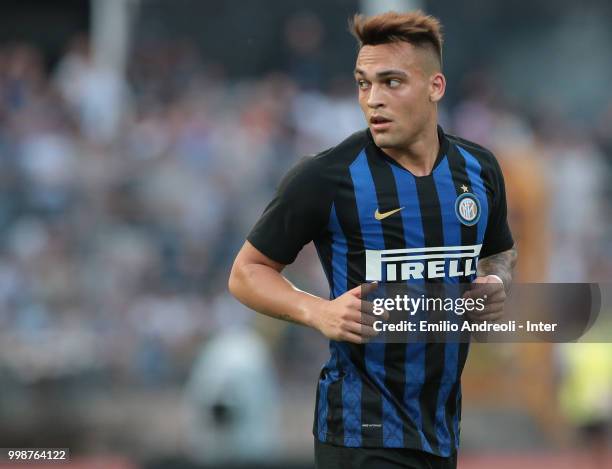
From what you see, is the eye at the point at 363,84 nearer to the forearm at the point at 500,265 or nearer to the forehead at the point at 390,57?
the forehead at the point at 390,57

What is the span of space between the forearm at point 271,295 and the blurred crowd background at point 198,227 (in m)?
4.71

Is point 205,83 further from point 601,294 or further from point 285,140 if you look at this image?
point 601,294

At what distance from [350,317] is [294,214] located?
0.42 meters

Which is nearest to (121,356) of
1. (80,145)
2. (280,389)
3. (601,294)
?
(280,389)

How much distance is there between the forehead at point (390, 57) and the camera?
3.68 m

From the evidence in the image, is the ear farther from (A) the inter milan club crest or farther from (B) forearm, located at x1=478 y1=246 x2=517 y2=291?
(B) forearm, located at x1=478 y1=246 x2=517 y2=291

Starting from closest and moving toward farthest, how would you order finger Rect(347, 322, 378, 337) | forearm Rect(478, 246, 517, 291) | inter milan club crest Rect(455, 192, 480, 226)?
finger Rect(347, 322, 378, 337)
inter milan club crest Rect(455, 192, 480, 226)
forearm Rect(478, 246, 517, 291)

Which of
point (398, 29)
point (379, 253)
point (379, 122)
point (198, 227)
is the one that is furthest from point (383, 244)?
point (198, 227)

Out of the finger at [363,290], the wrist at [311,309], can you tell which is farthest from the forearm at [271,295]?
the finger at [363,290]

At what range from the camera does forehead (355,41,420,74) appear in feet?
12.1

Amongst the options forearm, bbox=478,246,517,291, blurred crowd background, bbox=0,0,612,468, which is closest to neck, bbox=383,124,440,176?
forearm, bbox=478,246,517,291

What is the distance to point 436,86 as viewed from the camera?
150 inches

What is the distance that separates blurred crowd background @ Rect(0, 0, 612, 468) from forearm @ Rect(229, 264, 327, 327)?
4.71 m

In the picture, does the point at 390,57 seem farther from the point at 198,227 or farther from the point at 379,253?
the point at 198,227
